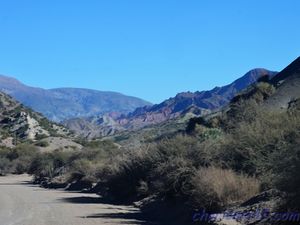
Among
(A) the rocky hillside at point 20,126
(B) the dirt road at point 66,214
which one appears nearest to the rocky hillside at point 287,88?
(B) the dirt road at point 66,214

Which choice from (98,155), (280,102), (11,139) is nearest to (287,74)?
(280,102)

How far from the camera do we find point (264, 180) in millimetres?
24406

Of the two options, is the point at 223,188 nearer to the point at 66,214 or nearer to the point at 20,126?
the point at 66,214

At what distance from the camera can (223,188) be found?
24891 mm

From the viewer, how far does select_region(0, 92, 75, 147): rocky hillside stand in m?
147

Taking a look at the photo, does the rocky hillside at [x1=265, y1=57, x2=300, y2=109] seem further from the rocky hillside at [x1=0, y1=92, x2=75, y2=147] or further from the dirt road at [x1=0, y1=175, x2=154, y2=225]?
the rocky hillside at [x1=0, y1=92, x2=75, y2=147]

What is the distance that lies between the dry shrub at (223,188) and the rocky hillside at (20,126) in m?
118

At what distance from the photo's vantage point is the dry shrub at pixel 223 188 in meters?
24.8

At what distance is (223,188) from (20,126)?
136m

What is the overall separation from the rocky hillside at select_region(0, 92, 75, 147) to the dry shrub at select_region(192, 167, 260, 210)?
118 metres

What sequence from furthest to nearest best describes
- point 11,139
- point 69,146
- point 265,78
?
1. point 11,139
2. point 69,146
3. point 265,78

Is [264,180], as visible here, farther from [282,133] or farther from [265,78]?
[265,78]

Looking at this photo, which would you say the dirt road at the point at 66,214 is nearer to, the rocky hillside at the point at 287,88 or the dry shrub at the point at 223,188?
the dry shrub at the point at 223,188

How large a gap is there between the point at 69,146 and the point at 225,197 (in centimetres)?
10898
